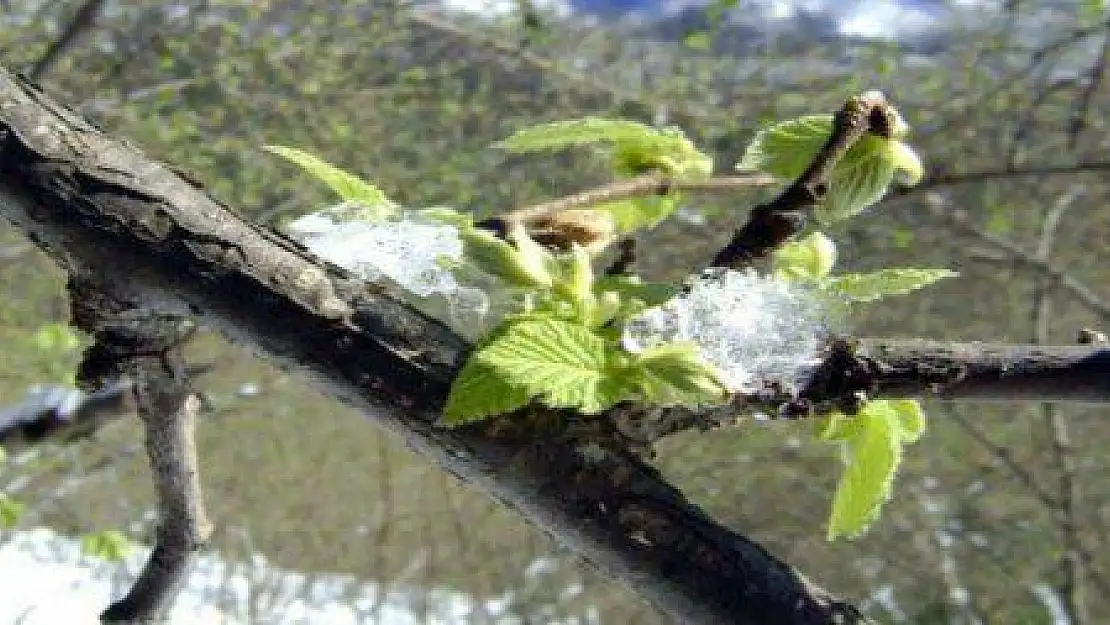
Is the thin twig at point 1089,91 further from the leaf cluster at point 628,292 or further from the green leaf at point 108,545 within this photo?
the leaf cluster at point 628,292

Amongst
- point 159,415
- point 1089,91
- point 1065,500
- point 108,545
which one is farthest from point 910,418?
point 1065,500

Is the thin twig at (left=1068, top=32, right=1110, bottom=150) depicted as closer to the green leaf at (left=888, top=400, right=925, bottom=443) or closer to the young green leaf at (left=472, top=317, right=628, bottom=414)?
the green leaf at (left=888, top=400, right=925, bottom=443)

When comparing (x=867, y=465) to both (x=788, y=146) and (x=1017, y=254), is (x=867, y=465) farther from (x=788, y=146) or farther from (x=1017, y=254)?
(x=1017, y=254)

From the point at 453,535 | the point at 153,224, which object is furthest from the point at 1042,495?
the point at 153,224

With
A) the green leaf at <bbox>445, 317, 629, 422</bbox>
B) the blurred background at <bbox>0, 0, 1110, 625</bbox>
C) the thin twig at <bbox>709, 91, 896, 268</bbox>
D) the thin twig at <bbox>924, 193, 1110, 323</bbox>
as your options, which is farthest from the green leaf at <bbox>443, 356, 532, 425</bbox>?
the blurred background at <bbox>0, 0, 1110, 625</bbox>

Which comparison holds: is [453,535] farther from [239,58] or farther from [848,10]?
[848,10]

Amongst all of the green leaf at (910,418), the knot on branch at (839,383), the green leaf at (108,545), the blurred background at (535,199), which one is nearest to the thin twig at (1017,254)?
the blurred background at (535,199)
